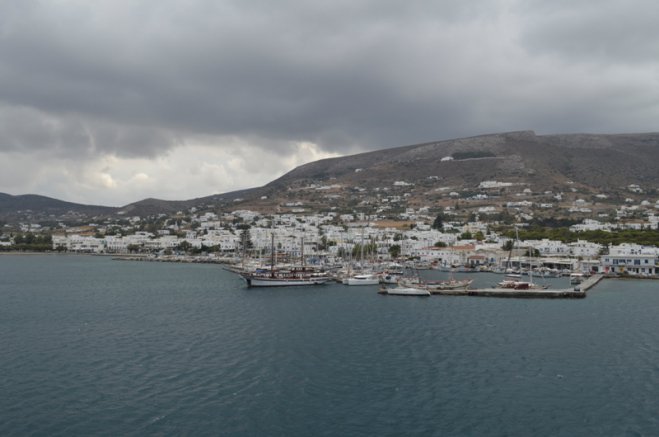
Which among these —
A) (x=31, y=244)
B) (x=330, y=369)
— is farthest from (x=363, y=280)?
(x=31, y=244)

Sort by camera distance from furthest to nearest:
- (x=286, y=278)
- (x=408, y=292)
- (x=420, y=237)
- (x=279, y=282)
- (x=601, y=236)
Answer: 1. (x=420, y=237)
2. (x=601, y=236)
3. (x=286, y=278)
4. (x=279, y=282)
5. (x=408, y=292)

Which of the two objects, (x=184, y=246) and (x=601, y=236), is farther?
(x=184, y=246)

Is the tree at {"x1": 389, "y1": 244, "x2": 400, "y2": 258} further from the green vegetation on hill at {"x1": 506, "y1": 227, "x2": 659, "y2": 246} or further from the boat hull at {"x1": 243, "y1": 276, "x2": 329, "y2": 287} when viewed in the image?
the boat hull at {"x1": 243, "y1": 276, "x2": 329, "y2": 287}

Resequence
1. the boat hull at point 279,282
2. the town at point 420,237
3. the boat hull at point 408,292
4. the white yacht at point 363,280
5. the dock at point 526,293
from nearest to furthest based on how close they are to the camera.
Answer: the dock at point 526,293
the boat hull at point 408,292
the boat hull at point 279,282
the white yacht at point 363,280
the town at point 420,237

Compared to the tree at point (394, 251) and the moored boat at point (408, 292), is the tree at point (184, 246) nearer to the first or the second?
the tree at point (394, 251)

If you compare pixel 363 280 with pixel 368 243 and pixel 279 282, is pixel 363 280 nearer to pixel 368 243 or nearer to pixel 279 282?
pixel 279 282

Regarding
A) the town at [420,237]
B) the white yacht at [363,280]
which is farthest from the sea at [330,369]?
the town at [420,237]

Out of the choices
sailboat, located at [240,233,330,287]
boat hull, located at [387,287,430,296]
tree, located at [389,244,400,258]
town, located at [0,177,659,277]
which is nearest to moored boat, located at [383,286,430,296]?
boat hull, located at [387,287,430,296]
